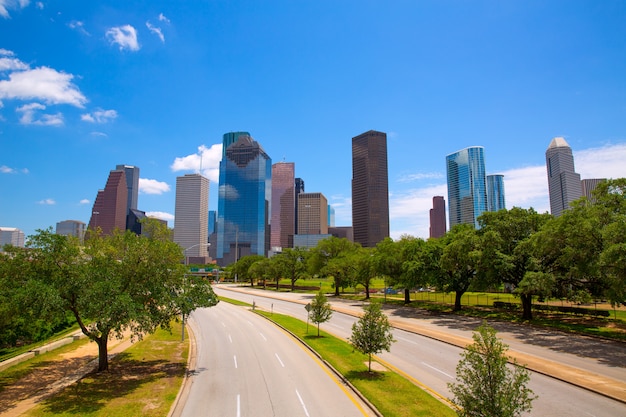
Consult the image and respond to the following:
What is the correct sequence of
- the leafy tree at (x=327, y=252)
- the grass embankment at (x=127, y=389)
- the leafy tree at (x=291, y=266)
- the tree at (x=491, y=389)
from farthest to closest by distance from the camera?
the leafy tree at (x=291, y=266)
the leafy tree at (x=327, y=252)
the grass embankment at (x=127, y=389)
the tree at (x=491, y=389)

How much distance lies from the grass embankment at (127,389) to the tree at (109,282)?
2132 millimetres

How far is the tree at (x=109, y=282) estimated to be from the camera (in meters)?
19.4

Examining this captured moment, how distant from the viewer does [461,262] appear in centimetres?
4972

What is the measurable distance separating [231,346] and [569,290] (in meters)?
33.2

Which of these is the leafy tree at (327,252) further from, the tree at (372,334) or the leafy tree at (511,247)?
the tree at (372,334)

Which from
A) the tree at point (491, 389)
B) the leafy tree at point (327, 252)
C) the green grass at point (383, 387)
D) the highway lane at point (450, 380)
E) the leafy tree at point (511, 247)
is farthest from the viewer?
the leafy tree at point (327, 252)

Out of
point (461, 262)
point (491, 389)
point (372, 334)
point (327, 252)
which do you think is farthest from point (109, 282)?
point (327, 252)

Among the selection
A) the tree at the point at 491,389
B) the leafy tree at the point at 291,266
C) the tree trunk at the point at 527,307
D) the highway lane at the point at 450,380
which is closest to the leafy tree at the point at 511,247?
the tree trunk at the point at 527,307

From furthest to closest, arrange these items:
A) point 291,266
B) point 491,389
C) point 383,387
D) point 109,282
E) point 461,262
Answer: point 291,266
point 461,262
point 109,282
point 383,387
point 491,389

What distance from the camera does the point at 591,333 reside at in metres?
33.7

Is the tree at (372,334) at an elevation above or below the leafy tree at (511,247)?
below

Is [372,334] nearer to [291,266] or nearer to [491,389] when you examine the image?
[491,389]

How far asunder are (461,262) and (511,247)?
6.34m

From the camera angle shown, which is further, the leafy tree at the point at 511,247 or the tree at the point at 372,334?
the leafy tree at the point at 511,247
